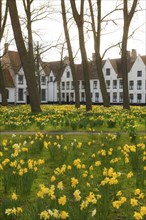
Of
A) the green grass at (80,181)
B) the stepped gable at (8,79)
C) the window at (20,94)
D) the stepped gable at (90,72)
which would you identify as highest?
the stepped gable at (90,72)

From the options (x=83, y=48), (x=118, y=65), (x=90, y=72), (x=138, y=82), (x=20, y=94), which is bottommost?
(x=20, y=94)

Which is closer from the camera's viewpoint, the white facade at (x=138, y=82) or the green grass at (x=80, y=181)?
the green grass at (x=80, y=181)

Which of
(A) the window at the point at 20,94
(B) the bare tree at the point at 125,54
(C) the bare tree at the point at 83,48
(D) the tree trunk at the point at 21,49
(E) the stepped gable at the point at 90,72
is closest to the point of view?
(D) the tree trunk at the point at 21,49

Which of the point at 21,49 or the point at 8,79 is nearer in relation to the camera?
the point at 21,49

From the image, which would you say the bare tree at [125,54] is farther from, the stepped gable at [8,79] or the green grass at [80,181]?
the stepped gable at [8,79]

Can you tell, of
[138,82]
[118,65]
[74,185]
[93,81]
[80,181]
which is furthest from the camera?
[93,81]

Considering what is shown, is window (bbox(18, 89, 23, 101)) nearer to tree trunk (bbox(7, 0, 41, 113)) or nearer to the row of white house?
the row of white house

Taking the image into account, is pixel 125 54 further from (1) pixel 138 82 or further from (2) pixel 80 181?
(1) pixel 138 82

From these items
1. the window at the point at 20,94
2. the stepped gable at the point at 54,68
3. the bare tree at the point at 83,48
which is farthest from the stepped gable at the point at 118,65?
the bare tree at the point at 83,48

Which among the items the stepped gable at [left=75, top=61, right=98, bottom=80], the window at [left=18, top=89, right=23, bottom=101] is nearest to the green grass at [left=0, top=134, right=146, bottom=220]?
the window at [left=18, top=89, right=23, bottom=101]

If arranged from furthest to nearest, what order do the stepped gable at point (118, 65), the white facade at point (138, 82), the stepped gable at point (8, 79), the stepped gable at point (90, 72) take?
the stepped gable at point (90, 72) < the stepped gable at point (118, 65) < the white facade at point (138, 82) < the stepped gable at point (8, 79)

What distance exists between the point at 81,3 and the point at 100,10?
11.0 feet

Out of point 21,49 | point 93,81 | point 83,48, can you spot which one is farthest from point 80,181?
point 93,81

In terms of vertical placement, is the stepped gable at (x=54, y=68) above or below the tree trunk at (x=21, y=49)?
above
